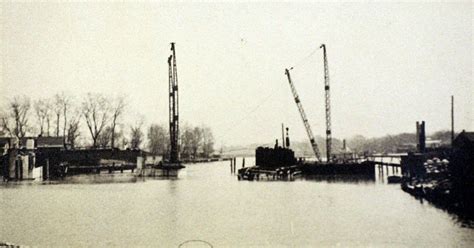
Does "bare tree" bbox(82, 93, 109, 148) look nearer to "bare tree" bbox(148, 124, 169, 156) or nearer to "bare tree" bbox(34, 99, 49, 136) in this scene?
"bare tree" bbox(34, 99, 49, 136)

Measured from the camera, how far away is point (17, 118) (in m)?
14.8

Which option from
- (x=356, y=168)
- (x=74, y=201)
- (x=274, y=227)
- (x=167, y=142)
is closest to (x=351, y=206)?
(x=274, y=227)

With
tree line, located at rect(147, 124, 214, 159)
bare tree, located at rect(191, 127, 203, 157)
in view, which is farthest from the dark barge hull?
bare tree, located at rect(191, 127, 203, 157)

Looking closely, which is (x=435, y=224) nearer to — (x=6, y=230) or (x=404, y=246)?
(x=404, y=246)

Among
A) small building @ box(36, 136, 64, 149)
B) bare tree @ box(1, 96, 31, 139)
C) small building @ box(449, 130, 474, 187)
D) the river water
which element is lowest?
the river water

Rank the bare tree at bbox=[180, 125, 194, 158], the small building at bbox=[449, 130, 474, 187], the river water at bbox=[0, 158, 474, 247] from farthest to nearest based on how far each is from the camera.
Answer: the bare tree at bbox=[180, 125, 194, 158], the small building at bbox=[449, 130, 474, 187], the river water at bbox=[0, 158, 474, 247]

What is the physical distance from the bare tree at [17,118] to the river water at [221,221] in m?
2.65

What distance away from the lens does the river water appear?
309 inches

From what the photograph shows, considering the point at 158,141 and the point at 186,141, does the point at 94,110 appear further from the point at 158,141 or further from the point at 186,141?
the point at 186,141

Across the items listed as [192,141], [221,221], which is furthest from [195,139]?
[221,221]

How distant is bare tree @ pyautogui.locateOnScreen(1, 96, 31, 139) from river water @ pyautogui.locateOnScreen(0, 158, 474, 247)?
2.65 meters

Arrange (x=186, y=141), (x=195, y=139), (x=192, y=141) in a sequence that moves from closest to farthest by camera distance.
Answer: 1. (x=186, y=141)
2. (x=195, y=139)
3. (x=192, y=141)

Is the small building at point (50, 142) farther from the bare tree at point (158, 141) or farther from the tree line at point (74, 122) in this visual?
the bare tree at point (158, 141)

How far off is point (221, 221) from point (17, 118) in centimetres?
1038
